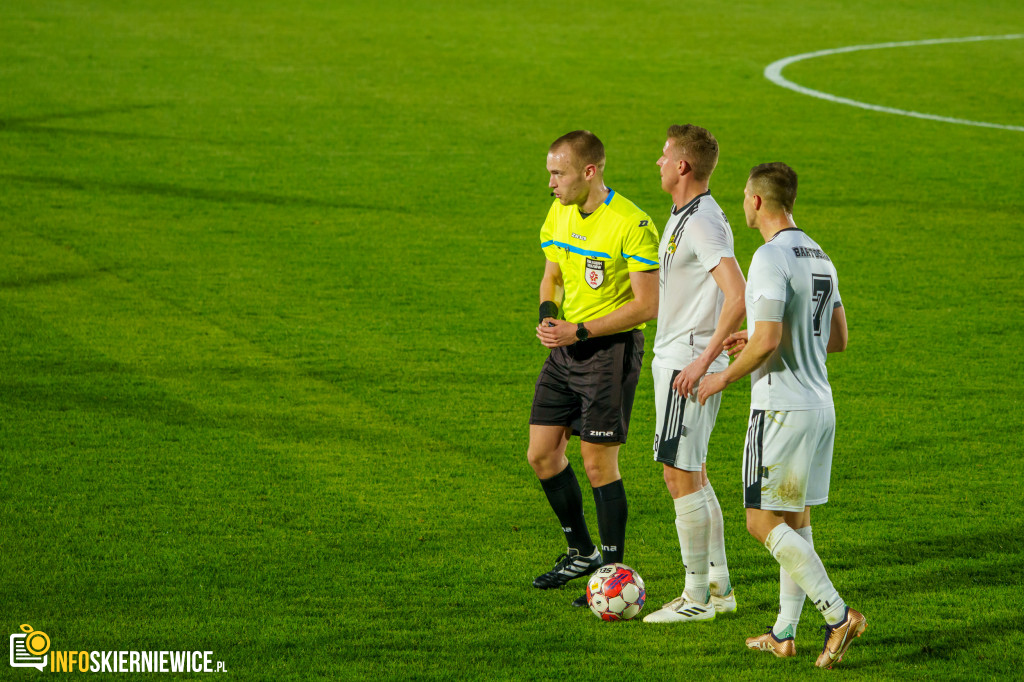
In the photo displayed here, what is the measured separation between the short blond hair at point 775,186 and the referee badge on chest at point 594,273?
95cm

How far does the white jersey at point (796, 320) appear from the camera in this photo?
4.79 m

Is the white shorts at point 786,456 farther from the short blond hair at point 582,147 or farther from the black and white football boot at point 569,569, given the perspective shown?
the short blond hair at point 582,147

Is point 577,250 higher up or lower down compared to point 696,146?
lower down

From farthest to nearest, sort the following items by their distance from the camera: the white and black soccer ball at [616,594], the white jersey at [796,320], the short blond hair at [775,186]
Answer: the white and black soccer ball at [616,594], the short blond hair at [775,186], the white jersey at [796,320]

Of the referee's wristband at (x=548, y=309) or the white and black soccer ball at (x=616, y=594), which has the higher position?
the referee's wristband at (x=548, y=309)

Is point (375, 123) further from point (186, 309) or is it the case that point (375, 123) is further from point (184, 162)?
point (186, 309)

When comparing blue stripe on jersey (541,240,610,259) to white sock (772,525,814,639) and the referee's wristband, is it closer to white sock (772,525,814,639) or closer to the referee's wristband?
the referee's wristband

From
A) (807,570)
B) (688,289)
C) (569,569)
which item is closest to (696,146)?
(688,289)

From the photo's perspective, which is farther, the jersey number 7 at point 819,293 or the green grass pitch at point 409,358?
the green grass pitch at point 409,358

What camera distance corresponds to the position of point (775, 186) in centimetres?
490

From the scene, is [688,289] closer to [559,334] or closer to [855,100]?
[559,334]

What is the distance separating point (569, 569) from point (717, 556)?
2.52 ft

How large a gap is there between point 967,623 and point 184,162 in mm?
13315

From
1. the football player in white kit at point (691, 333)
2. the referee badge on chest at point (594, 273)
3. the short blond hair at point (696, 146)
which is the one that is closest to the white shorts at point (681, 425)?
the football player in white kit at point (691, 333)
